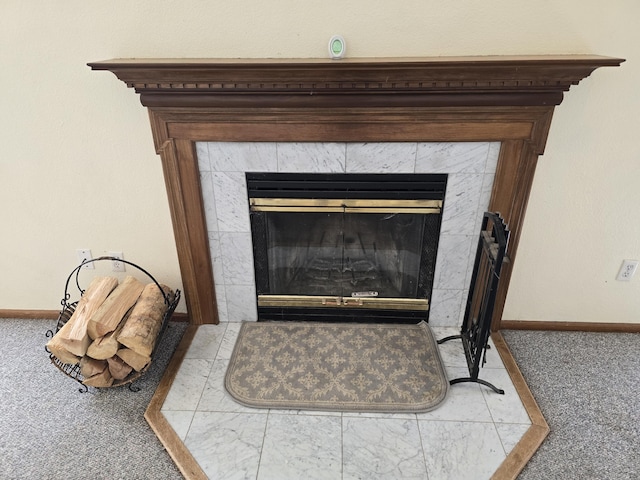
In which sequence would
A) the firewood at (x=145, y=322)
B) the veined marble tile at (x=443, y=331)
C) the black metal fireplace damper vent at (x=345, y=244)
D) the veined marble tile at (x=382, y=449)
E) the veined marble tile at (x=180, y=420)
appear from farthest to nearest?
the veined marble tile at (x=443, y=331) < the black metal fireplace damper vent at (x=345, y=244) < the firewood at (x=145, y=322) < the veined marble tile at (x=180, y=420) < the veined marble tile at (x=382, y=449)

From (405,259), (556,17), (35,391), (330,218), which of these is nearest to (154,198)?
(330,218)

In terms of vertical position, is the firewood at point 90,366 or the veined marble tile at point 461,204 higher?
the veined marble tile at point 461,204

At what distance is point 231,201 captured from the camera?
78.0 inches

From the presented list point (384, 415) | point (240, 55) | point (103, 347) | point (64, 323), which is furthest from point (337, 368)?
point (240, 55)

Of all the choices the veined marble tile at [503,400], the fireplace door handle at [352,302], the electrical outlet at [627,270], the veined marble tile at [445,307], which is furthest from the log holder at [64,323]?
the electrical outlet at [627,270]

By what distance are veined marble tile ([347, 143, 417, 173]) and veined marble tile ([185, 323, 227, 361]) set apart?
1098 mm

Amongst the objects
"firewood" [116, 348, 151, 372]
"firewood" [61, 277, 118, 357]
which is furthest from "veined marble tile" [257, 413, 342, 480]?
"firewood" [61, 277, 118, 357]

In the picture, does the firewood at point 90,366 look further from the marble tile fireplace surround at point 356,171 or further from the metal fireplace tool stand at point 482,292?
the metal fireplace tool stand at point 482,292

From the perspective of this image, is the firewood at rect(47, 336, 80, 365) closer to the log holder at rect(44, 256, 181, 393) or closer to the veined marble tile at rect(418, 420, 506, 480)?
the log holder at rect(44, 256, 181, 393)

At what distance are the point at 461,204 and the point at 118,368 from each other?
170 cm

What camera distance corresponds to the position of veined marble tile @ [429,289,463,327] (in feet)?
7.08

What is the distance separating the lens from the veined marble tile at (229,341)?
2070mm

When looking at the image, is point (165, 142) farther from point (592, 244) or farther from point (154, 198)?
point (592, 244)

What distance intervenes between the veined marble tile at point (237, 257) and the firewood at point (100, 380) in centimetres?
68
